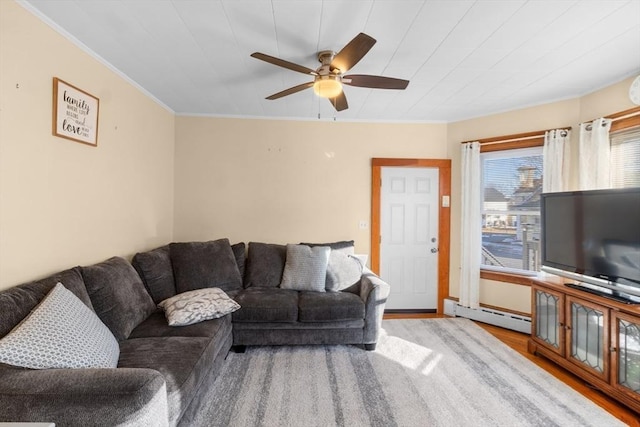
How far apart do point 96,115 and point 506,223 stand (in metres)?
4.42

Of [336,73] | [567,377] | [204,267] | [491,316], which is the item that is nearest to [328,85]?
[336,73]

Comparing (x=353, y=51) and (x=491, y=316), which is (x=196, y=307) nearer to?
(x=353, y=51)

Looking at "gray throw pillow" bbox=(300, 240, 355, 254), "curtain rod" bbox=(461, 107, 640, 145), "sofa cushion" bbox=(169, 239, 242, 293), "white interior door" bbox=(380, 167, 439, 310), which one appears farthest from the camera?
"white interior door" bbox=(380, 167, 439, 310)

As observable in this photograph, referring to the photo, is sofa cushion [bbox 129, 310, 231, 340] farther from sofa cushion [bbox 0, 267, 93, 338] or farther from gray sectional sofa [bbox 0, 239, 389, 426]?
sofa cushion [bbox 0, 267, 93, 338]

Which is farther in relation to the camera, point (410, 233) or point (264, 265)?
point (410, 233)

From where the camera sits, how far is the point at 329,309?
2.81 metres

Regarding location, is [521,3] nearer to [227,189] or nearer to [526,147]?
[526,147]

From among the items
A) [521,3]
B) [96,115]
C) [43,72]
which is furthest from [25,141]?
[521,3]

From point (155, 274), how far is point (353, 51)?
2.54 m

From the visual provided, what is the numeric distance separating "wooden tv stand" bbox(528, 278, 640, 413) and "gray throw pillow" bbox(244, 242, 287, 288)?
2649 millimetres

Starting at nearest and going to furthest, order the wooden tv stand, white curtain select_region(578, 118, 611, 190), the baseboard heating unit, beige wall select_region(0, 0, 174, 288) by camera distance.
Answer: beige wall select_region(0, 0, 174, 288), the wooden tv stand, white curtain select_region(578, 118, 611, 190), the baseboard heating unit

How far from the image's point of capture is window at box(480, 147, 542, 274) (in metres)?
3.46

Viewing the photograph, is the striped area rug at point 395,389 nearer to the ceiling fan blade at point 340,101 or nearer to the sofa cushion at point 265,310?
the sofa cushion at point 265,310

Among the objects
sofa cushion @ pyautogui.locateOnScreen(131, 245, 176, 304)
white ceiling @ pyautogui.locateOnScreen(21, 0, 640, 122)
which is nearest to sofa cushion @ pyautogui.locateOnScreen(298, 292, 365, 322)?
sofa cushion @ pyautogui.locateOnScreen(131, 245, 176, 304)
